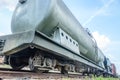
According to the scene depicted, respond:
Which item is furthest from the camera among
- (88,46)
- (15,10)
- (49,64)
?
(88,46)

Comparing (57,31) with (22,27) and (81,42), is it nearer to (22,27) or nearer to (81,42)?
(22,27)

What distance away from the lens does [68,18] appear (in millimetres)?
8211

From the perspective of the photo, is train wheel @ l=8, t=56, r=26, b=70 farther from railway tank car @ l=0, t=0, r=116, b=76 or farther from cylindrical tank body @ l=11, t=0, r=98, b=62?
cylindrical tank body @ l=11, t=0, r=98, b=62

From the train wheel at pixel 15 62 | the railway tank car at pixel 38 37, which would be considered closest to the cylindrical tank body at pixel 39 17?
the railway tank car at pixel 38 37

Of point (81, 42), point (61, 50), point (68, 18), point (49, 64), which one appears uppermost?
point (68, 18)

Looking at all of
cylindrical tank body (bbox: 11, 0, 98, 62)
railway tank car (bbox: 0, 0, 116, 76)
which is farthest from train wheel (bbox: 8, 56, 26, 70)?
cylindrical tank body (bbox: 11, 0, 98, 62)

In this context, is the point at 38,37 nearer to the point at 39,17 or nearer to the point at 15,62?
the point at 39,17

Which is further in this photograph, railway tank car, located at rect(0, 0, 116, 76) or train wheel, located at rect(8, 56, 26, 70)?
train wheel, located at rect(8, 56, 26, 70)

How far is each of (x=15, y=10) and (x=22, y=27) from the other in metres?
1.07

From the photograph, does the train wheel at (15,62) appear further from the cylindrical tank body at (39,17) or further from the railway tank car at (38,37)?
the cylindrical tank body at (39,17)

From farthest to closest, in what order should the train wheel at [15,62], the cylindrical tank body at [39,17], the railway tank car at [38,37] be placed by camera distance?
the train wheel at [15,62] → the cylindrical tank body at [39,17] → the railway tank car at [38,37]

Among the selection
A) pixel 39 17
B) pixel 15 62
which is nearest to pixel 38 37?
pixel 39 17

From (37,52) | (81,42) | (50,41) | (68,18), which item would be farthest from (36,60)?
(81,42)

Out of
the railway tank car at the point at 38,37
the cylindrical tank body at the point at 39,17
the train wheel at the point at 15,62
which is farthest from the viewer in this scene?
the train wheel at the point at 15,62
